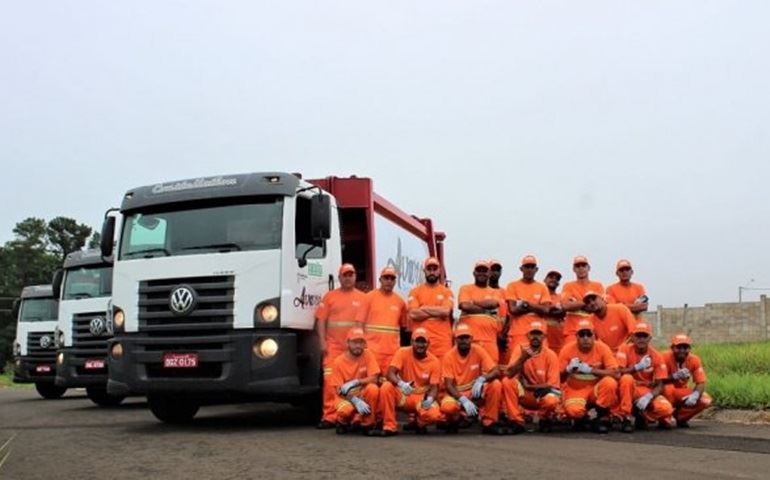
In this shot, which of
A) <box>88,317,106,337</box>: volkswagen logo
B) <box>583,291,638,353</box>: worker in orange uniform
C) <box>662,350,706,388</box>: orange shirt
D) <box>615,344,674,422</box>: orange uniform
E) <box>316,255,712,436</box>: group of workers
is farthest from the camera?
<box>88,317,106,337</box>: volkswagen logo

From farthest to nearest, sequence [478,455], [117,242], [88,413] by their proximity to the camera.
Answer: [88,413], [117,242], [478,455]

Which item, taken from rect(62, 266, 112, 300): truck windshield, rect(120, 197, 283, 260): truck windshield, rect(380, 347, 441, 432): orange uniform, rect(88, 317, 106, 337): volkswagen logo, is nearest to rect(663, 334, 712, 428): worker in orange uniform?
rect(380, 347, 441, 432): orange uniform

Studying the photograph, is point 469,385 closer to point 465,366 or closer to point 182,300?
point 465,366

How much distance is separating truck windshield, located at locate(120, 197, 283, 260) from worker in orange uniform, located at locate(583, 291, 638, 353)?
3658 mm

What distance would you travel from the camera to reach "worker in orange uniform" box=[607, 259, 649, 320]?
10.5 meters

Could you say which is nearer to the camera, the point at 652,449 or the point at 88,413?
the point at 652,449

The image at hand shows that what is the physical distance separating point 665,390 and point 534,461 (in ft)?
10.3

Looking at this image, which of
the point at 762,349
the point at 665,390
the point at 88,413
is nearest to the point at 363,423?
the point at 665,390

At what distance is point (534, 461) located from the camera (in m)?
6.87

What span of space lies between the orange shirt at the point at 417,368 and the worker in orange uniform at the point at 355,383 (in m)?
0.27

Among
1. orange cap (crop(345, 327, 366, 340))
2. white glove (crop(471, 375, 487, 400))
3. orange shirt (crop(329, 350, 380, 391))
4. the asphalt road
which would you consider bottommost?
the asphalt road

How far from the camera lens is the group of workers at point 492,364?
9.02 m

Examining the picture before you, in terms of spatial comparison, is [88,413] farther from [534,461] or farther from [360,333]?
[534,461]

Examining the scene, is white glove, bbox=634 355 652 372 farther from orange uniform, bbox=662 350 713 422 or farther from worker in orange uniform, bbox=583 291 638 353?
worker in orange uniform, bbox=583 291 638 353
